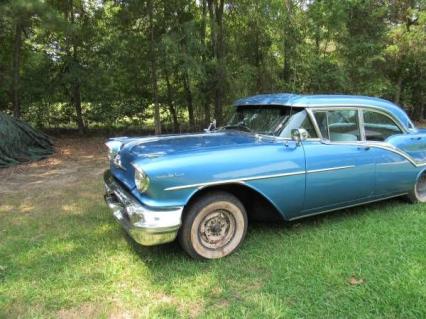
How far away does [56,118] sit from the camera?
12375 mm

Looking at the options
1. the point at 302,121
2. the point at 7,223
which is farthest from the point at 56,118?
the point at 302,121

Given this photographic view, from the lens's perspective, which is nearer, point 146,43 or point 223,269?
point 223,269

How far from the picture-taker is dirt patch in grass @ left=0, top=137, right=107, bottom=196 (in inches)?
259

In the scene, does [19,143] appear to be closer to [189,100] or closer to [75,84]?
[75,84]

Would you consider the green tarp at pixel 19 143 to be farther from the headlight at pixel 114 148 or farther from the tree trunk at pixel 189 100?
the headlight at pixel 114 148

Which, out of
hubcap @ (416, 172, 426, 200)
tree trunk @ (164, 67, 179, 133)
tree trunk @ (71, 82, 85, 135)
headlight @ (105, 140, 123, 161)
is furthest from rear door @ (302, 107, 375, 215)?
tree trunk @ (71, 82, 85, 135)

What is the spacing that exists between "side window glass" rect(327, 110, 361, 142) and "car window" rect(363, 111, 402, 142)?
0.48 ft

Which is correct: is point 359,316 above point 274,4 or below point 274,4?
below

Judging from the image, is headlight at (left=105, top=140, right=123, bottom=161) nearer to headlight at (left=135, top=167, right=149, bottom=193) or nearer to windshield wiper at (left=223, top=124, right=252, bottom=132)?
headlight at (left=135, top=167, right=149, bottom=193)

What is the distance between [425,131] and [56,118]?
10.7m

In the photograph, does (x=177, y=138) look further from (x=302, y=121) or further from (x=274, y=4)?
(x=274, y=4)

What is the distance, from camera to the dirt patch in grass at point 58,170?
6.57 meters

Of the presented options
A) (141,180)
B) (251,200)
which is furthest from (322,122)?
(141,180)

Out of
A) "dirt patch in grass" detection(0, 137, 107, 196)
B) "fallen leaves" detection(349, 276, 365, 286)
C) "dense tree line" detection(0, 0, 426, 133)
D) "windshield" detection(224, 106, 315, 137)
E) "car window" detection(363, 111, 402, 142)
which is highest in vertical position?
"dense tree line" detection(0, 0, 426, 133)
